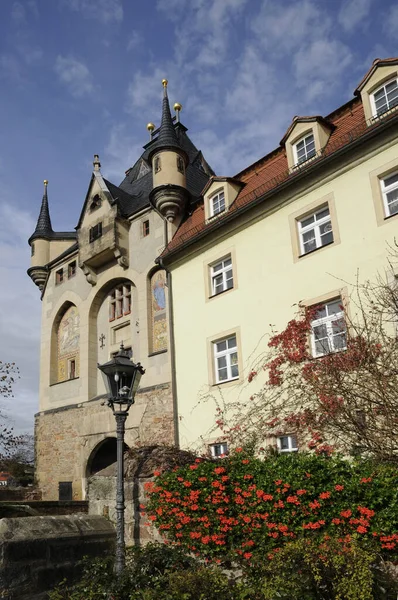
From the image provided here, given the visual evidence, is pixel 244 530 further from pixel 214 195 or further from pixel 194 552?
pixel 214 195

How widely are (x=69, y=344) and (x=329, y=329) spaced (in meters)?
14.0

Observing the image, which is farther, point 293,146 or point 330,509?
point 293,146

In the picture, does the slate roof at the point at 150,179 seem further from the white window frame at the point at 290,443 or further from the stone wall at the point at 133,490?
the stone wall at the point at 133,490

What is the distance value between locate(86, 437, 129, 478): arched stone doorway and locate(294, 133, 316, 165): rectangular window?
1172 centimetres

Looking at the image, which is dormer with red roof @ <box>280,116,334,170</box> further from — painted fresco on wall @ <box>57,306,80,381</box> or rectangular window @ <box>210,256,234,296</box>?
painted fresco on wall @ <box>57,306,80,381</box>

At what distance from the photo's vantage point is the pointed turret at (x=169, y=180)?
17.9 metres

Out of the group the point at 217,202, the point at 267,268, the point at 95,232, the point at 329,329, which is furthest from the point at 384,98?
the point at 95,232

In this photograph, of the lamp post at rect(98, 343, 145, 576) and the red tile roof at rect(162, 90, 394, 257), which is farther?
the red tile roof at rect(162, 90, 394, 257)

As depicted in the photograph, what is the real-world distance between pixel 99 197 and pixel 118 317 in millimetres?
5091

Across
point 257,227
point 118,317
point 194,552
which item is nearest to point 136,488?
point 194,552

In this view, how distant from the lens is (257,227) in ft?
47.0

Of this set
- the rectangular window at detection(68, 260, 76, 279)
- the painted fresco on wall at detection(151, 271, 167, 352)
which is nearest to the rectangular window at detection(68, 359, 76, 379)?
the rectangular window at detection(68, 260, 76, 279)

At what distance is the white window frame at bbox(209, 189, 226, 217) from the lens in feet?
53.4

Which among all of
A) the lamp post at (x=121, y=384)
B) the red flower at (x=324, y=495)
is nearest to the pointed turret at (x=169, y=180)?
the lamp post at (x=121, y=384)
